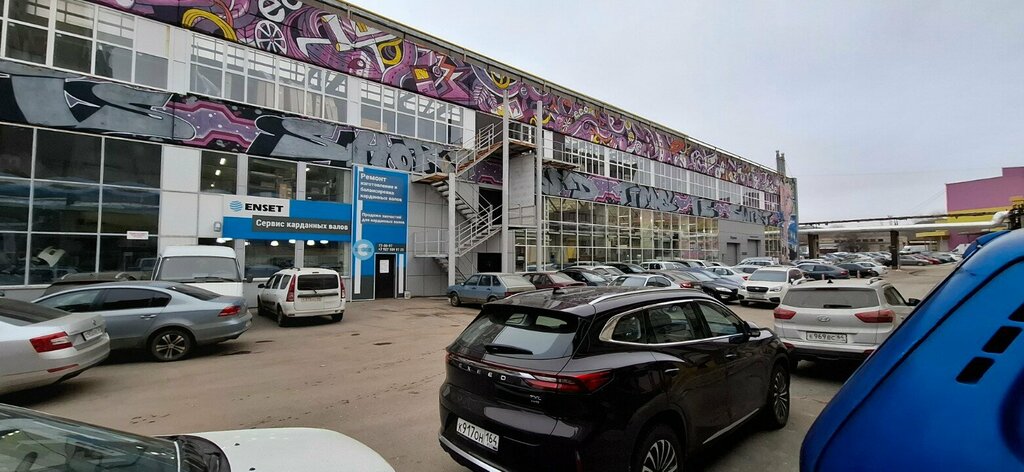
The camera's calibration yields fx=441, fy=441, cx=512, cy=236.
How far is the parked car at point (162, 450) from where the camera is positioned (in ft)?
5.57

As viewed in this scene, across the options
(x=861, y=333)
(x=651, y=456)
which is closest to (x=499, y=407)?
(x=651, y=456)

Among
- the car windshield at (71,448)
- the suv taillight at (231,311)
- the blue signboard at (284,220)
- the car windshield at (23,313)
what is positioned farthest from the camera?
the blue signboard at (284,220)

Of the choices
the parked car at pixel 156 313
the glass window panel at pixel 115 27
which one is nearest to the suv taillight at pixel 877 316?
the parked car at pixel 156 313

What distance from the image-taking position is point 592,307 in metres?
3.42

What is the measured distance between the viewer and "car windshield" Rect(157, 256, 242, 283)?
1119 centimetres

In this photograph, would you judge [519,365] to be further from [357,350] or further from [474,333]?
[357,350]

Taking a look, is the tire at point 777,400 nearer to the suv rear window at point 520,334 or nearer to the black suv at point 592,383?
the black suv at point 592,383

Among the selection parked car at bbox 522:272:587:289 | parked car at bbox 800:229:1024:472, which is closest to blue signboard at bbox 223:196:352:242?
parked car at bbox 522:272:587:289

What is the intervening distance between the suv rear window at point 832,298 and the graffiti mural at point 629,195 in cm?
1926

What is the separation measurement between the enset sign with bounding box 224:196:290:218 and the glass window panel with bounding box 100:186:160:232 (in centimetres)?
214

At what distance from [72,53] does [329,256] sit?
10566 mm

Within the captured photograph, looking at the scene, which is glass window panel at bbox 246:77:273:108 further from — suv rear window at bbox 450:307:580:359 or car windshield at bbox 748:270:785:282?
car windshield at bbox 748:270:785:282

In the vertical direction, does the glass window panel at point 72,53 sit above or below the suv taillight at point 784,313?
above

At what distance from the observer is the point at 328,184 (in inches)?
763
